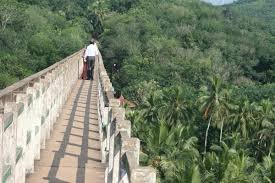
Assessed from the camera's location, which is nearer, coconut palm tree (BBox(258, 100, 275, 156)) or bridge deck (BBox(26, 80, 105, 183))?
bridge deck (BBox(26, 80, 105, 183))

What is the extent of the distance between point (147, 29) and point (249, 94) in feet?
150

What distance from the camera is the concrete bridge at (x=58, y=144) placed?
519 centimetres

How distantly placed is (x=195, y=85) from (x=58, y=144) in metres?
78.8

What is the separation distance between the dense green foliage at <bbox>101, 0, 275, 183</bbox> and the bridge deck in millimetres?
10177

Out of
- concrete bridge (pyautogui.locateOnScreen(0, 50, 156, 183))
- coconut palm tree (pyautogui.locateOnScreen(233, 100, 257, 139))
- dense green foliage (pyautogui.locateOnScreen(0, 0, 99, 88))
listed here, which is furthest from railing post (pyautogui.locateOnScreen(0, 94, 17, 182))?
coconut palm tree (pyautogui.locateOnScreen(233, 100, 257, 139))

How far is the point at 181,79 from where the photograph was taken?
91562 mm

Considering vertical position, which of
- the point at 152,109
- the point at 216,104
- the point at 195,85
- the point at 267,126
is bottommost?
the point at 195,85

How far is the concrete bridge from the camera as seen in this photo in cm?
519

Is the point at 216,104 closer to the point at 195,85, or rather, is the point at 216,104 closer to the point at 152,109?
the point at 152,109

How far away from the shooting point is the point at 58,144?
1161 cm

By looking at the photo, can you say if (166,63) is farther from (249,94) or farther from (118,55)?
(249,94)

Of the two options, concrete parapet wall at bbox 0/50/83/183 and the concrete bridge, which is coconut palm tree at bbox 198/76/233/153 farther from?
concrete parapet wall at bbox 0/50/83/183

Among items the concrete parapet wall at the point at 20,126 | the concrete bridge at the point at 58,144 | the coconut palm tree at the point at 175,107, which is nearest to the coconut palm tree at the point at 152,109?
the coconut palm tree at the point at 175,107

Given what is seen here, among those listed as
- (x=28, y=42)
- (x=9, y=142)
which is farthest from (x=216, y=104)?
(x=9, y=142)
